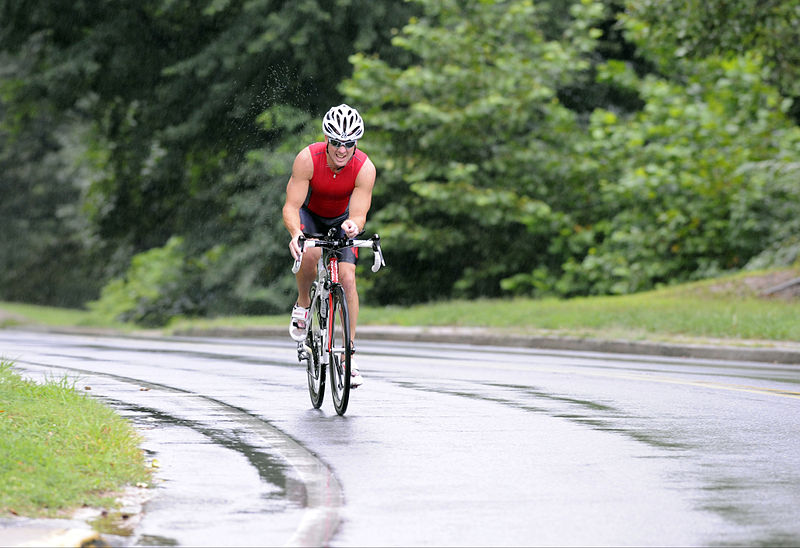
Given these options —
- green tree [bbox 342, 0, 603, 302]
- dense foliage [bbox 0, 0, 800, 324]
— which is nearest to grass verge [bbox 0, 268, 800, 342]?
dense foliage [bbox 0, 0, 800, 324]

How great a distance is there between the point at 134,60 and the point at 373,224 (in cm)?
858

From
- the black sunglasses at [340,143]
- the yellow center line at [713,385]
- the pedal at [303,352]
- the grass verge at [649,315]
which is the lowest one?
the yellow center line at [713,385]

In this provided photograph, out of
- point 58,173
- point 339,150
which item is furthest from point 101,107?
point 339,150

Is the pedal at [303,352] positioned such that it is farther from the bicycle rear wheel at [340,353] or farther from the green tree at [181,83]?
the green tree at [181,83]

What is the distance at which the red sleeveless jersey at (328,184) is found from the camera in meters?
11.0

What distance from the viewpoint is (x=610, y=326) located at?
22.1 metres

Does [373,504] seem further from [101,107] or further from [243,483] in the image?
[101,107]

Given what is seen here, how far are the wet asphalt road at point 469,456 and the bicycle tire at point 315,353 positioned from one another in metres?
0.15

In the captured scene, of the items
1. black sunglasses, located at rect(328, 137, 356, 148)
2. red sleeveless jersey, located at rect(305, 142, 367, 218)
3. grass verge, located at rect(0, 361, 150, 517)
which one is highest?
black sunglasses, located at rect(328, 137, 356, 148)

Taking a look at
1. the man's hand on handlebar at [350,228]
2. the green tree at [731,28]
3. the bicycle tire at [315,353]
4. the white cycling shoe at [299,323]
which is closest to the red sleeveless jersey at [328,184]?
the man's hand on handlebar at [350,228]

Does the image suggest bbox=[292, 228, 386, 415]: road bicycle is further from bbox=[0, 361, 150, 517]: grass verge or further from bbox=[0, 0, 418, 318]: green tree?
bbox=[0, 0, 418, 318]: green tree

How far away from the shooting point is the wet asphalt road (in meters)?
6.72

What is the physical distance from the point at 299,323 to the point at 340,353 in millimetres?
989

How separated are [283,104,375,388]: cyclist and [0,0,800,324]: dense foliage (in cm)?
1345
